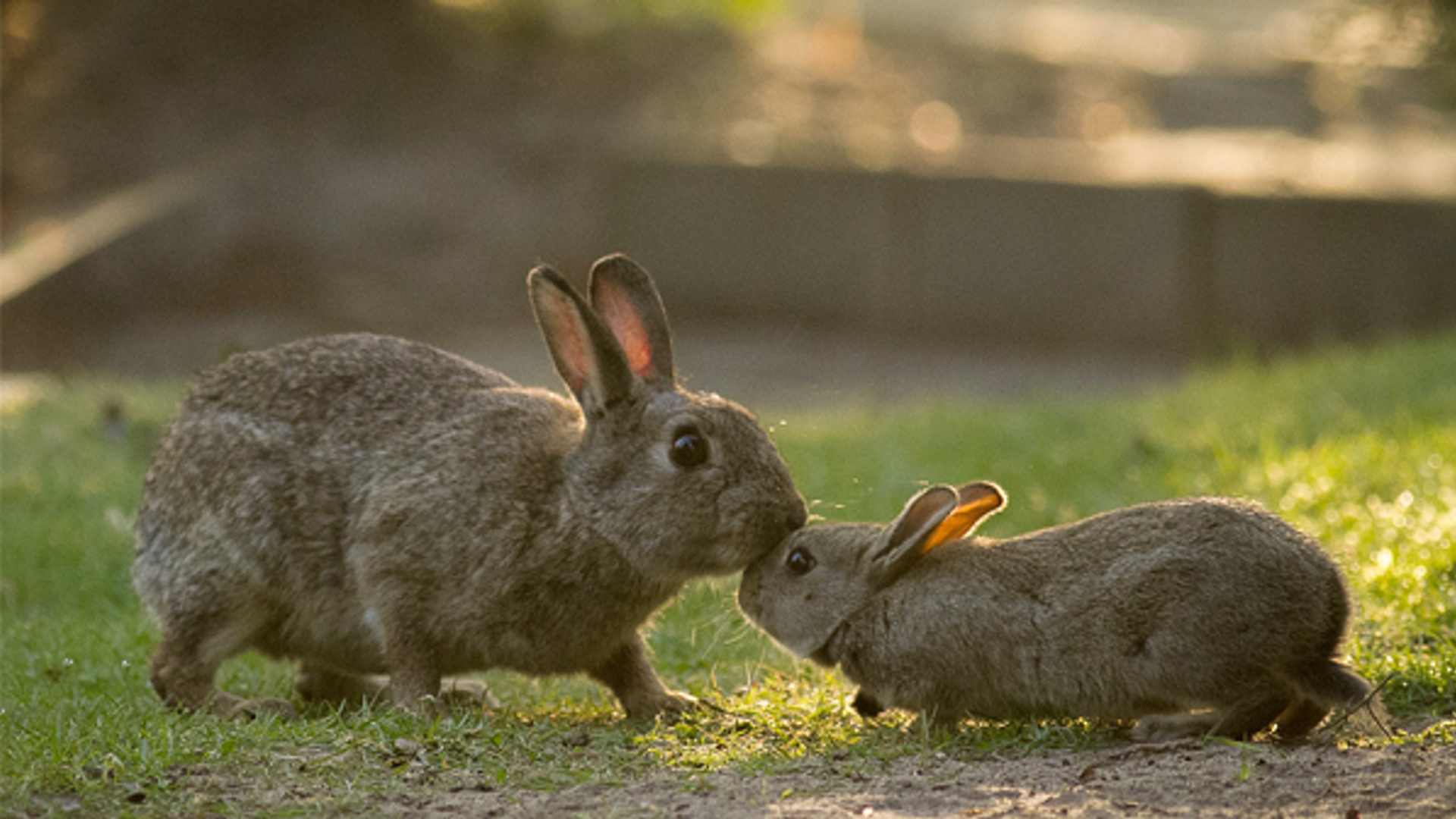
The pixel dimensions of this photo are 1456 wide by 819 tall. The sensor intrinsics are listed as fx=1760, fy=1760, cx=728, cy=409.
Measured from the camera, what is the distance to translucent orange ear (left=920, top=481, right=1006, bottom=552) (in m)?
5.12

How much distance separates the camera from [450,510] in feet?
17.2

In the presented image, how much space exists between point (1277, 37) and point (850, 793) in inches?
690

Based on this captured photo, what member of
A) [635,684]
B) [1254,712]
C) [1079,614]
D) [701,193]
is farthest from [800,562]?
[701,193]

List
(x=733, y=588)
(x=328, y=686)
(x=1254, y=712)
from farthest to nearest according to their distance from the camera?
(x=733, y=588)
(x=328, y=686)
(x=1254, y=712)

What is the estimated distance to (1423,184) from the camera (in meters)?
13.8

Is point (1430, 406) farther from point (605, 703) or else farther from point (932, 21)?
point (932, 21)

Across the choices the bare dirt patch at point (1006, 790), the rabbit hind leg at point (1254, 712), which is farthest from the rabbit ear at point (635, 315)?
the rabbit hind leg at point (1254, 712)

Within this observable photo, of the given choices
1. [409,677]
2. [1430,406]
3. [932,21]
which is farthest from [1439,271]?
[409,677]

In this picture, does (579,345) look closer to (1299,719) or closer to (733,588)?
(733,588)

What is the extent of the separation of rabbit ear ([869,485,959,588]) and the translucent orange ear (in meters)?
0.05

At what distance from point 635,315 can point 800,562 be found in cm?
92

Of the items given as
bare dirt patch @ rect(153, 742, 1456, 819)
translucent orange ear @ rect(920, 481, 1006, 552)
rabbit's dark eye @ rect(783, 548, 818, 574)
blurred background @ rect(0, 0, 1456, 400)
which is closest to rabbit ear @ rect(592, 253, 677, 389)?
rabbit's dark eye @ rect(783, 548, 818, 574)

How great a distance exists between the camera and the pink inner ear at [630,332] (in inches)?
212

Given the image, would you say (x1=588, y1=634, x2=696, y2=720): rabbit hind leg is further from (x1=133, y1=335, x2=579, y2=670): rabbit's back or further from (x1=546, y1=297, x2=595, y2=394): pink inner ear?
(x1=546, y1=297, x2=595, y2=394): pink inner ear
